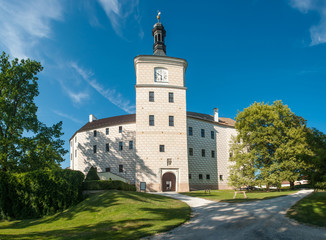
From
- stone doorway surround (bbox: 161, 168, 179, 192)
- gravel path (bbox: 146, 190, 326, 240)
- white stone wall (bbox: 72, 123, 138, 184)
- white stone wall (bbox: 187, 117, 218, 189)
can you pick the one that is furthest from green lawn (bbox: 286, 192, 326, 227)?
A: white stone wall (bbox: 72, 123, 138, 184)

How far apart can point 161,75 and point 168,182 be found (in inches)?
614

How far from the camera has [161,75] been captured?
35.2 meters

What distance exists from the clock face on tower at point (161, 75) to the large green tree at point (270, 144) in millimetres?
12783

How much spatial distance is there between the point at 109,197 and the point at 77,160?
28.9m

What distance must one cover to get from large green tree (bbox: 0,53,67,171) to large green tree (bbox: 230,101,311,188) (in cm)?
2433

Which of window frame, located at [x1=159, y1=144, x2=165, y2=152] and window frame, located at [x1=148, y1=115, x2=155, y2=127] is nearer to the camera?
window frame, located at [x1=159, y1=144, x2=165, y2=152]

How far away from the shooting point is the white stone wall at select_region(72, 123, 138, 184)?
125 ft

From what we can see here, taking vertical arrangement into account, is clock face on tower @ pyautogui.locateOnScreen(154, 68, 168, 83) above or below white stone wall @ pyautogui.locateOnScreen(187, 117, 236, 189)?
above

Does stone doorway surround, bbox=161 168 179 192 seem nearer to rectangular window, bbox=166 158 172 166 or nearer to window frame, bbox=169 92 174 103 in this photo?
rectangular window, bbox=166 158 172 166

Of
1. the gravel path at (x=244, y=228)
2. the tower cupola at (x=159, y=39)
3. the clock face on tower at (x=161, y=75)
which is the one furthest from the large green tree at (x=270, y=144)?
the gravel path at (x=244, y=228)

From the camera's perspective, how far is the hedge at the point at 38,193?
19469mm

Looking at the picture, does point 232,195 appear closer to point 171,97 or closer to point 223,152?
point 171,97

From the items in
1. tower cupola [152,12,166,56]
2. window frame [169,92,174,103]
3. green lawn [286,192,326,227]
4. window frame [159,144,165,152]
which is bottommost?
green lawn [286,192,326,227]

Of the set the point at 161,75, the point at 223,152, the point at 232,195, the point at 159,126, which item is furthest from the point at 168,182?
the point at 161,75
